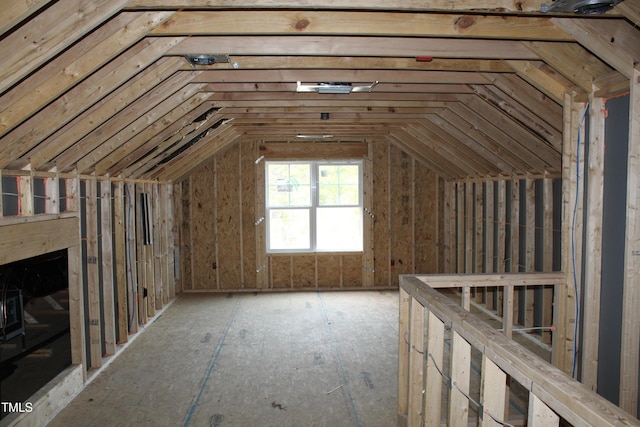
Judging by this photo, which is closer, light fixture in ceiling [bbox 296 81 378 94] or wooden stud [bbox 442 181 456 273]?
light fixture in ceiling [bbox 296 81 378 94]

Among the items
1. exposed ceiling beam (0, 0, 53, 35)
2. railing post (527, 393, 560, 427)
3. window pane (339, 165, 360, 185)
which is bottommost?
railing post (527, 393, 560, 427)

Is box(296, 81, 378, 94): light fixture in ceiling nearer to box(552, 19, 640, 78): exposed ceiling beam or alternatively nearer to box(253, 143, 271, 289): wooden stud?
box(552, 19, 640, 78): exposed ceiling beam

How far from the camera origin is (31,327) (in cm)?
593

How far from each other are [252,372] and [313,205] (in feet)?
14.0

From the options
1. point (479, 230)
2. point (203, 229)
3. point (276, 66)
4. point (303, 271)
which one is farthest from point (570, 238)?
point (203, 229)

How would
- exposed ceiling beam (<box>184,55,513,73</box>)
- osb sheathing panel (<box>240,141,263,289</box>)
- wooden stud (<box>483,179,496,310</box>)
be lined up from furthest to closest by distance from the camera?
osb sheathing panel (<box>240,141,263,289</box>)
wooden stud (<box>483,179,496,310</box>)
exposed ceiling beam (<box>184,55,513,73</box>)

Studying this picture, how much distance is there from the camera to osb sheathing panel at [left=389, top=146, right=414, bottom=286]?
8398mm

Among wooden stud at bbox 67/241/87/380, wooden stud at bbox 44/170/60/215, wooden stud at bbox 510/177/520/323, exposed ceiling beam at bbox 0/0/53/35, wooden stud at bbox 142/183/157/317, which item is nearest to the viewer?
exposed ceiling beam at bbox 0/0/53/35

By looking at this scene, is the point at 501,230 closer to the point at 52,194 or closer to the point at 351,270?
the point at 351,270

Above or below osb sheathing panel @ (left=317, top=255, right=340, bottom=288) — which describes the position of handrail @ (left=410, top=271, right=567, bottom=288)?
above

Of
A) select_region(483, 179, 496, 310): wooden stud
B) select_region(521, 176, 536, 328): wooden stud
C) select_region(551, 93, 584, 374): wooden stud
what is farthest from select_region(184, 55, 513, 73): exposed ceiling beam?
select_region(483, 179, 496, 310): wooden stud

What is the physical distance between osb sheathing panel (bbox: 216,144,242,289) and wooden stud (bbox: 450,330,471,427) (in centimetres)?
653

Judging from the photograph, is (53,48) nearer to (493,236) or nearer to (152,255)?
(152,255)

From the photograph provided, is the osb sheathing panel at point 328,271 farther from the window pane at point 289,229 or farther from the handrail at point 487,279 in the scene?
the handrail at point 487,279
